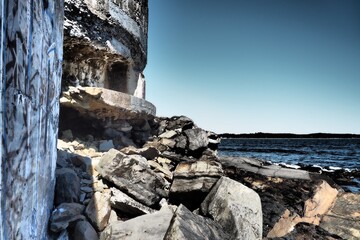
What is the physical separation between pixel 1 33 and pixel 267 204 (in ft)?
11.6

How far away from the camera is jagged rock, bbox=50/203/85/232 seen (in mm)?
2086

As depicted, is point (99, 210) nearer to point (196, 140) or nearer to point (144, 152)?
point (144, 152)

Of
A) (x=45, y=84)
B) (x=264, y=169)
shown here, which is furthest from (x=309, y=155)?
(x=45, y=84)

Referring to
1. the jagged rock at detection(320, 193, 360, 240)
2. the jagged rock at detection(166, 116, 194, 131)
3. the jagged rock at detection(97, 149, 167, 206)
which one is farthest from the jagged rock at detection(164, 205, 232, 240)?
the jagged rock at detection(166, 116, 194, 131)

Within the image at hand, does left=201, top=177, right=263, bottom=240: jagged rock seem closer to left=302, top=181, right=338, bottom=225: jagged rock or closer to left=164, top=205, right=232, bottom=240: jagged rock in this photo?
left=164, top=205, right=232, bottom=240: jagged rock

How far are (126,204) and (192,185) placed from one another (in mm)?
912

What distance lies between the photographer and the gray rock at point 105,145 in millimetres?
4015

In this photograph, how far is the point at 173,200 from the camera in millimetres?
3275

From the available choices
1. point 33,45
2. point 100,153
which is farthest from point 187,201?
point 33,45

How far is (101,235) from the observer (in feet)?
7.42

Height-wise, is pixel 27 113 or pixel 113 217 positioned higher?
pixel 27 113

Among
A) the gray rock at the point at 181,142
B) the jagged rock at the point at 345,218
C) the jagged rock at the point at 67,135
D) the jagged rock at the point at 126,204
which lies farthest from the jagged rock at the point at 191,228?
the gray rock at the point at 181,142

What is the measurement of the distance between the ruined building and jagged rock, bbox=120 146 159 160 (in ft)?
2.13

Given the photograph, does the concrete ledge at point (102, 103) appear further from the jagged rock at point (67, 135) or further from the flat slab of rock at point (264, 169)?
the flat slab of rock at point (264, 169)
